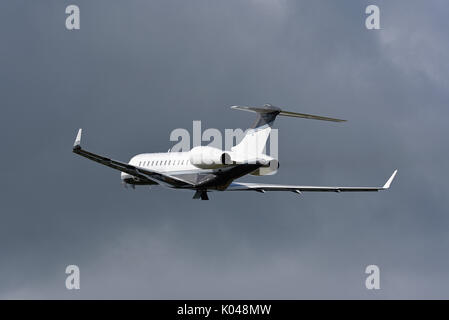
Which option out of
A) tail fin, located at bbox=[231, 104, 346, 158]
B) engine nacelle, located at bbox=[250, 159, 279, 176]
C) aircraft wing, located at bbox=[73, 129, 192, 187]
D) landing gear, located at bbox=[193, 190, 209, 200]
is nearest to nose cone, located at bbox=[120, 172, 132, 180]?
aircraft wing, located at bbox=[73, 129, 192, 187]

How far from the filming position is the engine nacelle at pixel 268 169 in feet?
244

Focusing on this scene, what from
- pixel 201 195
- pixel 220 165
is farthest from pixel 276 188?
pixel 220 165

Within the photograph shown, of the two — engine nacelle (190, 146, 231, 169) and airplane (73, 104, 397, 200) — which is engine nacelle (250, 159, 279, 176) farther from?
engine nacelle (190, 146, 231, 169)

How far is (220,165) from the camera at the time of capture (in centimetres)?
7556

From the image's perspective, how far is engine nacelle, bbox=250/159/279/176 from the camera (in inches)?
2923

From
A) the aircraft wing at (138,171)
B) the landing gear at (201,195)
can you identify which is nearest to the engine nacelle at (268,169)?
the landing gear at (201,195)

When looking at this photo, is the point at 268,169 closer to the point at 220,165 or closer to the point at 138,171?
the point at 220,165

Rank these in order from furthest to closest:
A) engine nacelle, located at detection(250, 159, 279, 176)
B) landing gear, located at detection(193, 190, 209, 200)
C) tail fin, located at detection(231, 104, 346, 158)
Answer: landing gear, located at detection(193, 190, 209, 200) → tail fin, located at detection(231, 104, 346, 158) → engine nacelle, located at detection(250, 159, 279, 176)

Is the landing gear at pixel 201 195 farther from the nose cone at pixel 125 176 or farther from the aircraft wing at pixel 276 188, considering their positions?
the nose cone at pixel 125 176

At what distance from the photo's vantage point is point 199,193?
79500 mm

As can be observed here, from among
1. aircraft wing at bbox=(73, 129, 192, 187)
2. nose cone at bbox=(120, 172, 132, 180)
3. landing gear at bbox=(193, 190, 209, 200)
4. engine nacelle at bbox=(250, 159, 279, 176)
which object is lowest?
landing gear at bbox=(193, 190, 209, 200)

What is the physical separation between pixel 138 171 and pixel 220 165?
5.76 metres
